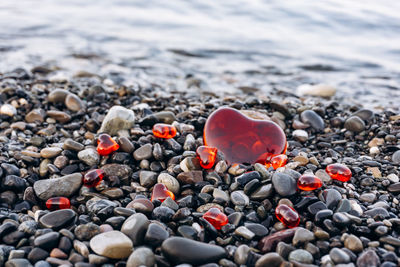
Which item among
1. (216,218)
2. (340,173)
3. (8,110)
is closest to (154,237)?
(216,218)

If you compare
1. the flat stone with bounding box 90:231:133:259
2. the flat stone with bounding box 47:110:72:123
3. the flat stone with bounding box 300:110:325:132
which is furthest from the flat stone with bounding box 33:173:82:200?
the flat stone with bounding box 300:110:325:132

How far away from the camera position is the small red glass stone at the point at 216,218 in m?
2.34

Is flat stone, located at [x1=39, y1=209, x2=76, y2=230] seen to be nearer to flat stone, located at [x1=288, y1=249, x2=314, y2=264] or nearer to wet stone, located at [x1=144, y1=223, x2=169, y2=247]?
wet stone, located at [x1=144, y1=223, x2=169, y2=247]

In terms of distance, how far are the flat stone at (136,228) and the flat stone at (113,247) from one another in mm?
58

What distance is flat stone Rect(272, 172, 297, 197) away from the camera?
2537 millimetres

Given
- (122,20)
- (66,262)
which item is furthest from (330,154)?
(122,20)

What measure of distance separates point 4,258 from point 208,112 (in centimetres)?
247

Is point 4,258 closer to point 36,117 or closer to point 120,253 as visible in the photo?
point 120,253

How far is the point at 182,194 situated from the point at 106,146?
79 cm

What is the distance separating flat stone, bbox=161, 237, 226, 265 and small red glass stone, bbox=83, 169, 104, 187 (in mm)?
924

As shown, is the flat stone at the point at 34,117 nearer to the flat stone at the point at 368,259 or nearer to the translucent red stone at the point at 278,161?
the translucent red stone at the point at 278,161

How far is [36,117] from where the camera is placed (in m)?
3.93

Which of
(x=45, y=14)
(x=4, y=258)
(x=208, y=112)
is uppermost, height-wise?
(x=45, y=14)

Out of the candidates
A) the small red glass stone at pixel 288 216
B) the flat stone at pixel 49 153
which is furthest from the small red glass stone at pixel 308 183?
the flat stone at pixel 49 153
